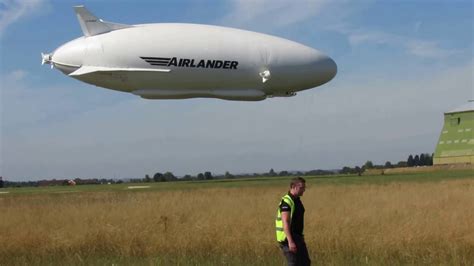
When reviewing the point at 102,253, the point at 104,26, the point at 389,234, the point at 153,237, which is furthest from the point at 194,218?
the point at 104,26

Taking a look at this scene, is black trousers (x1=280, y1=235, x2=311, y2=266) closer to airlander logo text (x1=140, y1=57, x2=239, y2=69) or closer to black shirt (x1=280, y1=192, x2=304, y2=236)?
black shirt (x1=280, y1=192, x2=304, y2=236)

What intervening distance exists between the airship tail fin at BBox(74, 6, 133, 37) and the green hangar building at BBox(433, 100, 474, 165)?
81.3 metres

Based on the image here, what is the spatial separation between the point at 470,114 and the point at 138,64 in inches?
3600

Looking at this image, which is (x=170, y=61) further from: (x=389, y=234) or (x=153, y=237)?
(x=389, y=234)

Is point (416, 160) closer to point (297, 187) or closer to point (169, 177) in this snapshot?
point (169, 177)

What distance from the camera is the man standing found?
26.1 feet

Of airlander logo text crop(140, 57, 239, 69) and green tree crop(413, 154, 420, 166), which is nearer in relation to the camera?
airlander logo text crop(140, 57, 239, 69)

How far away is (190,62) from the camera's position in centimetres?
2584

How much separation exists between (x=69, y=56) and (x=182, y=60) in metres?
4.46

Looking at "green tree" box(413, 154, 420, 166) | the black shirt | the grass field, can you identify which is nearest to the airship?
the grass field

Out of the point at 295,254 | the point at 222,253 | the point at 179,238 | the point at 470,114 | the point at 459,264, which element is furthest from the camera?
the point at 470,114

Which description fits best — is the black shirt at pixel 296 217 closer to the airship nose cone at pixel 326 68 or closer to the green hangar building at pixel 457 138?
the airship nose cone at pixel 326 68

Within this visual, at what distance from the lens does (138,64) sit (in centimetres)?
2528

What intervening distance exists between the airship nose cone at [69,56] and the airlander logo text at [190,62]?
8.24 ft
